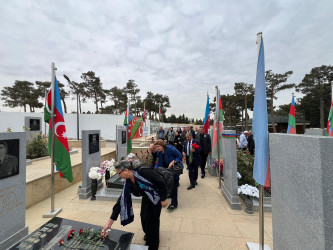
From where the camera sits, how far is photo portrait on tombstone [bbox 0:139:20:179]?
2278 mm

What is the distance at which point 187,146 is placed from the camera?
5.35 meters

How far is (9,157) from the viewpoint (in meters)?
2.38

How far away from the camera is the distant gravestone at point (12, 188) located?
228cm

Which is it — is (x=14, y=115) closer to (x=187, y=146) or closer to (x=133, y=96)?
(x=133, y=96)

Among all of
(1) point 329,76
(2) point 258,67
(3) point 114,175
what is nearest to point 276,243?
(2) point 258,67

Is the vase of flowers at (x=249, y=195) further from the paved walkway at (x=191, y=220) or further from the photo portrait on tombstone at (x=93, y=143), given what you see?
the photo portrait on tombstone at (x=93, y=143)

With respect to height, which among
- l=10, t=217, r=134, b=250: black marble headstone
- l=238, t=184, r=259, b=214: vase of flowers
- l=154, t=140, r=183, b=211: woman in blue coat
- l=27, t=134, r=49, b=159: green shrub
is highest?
l=154, t=140, r=183, b=211: woman in blue coat

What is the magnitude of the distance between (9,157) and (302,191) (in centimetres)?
370

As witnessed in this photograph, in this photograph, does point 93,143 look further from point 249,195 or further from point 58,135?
point 249,195

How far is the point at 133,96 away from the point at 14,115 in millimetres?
20872

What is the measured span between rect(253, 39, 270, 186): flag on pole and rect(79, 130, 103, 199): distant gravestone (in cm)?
448

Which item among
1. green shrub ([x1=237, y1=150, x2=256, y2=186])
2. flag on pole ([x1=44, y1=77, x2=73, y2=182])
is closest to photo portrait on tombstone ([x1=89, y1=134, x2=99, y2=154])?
flag on pole ([x1=44, y1=77, x2=73, y2=182])

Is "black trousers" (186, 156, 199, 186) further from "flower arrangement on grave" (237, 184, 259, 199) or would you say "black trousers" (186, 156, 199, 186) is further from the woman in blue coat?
"flower arrangement on grave" (237, 184, 259, 199)

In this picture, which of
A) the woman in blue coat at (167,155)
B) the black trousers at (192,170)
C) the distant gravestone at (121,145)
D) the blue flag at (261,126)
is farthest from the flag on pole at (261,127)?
the distant gravestone at (121,145)
